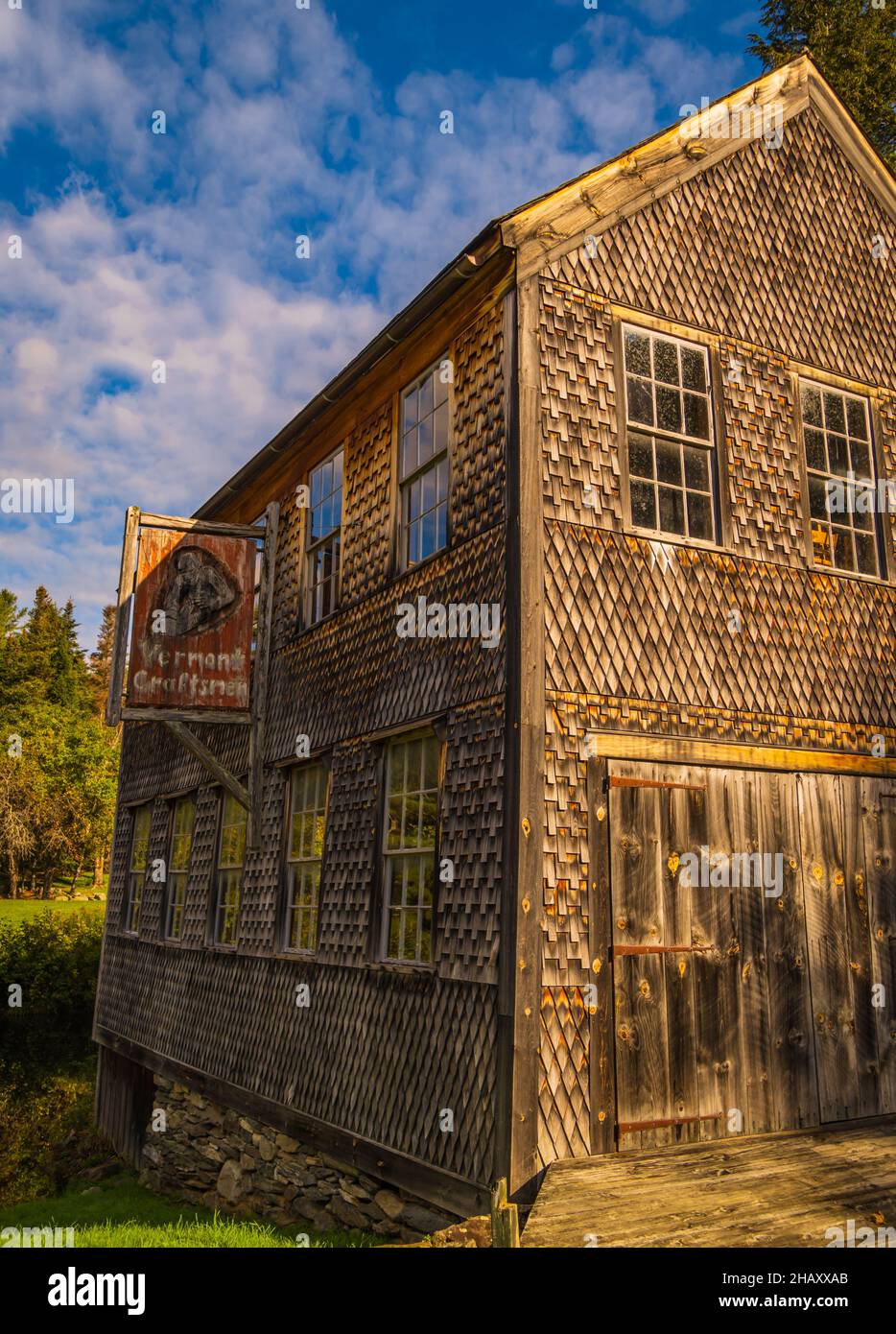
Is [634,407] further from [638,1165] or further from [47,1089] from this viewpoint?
[47,1089]

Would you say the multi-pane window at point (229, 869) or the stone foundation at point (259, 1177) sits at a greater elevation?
the multi-pane window at point (229, 869)

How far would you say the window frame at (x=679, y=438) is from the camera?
839 centimetres

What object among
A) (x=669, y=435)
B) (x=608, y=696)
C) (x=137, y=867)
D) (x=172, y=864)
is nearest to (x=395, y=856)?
(x=608, y=696)

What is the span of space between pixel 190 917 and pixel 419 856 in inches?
235

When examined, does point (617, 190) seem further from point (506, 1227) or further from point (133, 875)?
point (133, 875)

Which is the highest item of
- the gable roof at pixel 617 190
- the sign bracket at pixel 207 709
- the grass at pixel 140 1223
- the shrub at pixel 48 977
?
the gable roof at pixel 617 190

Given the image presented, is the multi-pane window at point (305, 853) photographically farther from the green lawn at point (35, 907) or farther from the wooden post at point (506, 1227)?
the green lawn at point (35, 907)

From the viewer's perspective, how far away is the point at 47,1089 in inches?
862

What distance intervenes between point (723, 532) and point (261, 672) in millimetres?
5712

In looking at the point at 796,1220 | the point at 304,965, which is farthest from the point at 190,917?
the point at 796,1220

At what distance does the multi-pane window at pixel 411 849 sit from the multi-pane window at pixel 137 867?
793 cm

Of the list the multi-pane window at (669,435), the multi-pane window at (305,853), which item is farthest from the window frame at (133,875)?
the multi-pane window at (669,435)

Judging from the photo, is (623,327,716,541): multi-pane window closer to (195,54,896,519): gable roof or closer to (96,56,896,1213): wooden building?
(96,56,896,1213): wooden building

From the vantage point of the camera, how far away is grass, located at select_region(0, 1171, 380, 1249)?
8016mm
